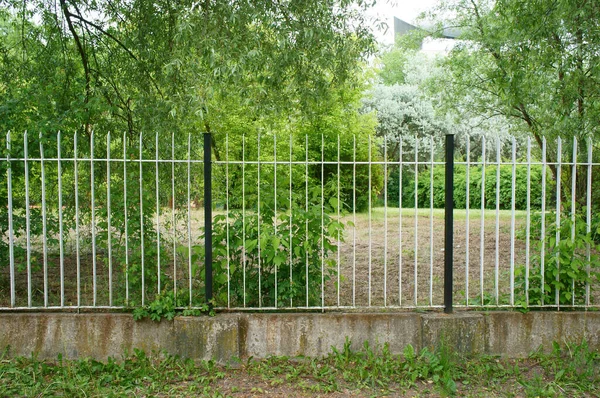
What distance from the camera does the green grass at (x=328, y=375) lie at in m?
4.53

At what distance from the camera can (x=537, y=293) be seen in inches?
212

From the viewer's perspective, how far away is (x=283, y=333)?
518 centimetres

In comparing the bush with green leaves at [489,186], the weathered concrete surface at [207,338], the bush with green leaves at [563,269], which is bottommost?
the weathered concrete surface at [207,338]

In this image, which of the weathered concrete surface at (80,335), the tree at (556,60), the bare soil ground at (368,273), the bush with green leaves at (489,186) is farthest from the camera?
the bush with green leaves at (489,186)

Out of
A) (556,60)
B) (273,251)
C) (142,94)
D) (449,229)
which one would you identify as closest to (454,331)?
(449,229)

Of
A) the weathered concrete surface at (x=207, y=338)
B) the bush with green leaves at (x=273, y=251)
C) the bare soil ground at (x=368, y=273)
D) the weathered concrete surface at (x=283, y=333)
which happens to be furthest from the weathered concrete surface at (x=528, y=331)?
the weathered concrete surface at (x=207, y=338)

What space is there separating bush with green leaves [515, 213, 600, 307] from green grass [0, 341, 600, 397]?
0.53m

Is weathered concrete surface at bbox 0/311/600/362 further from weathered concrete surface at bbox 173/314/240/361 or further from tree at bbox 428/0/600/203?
tree at bbox 428/0/600/203

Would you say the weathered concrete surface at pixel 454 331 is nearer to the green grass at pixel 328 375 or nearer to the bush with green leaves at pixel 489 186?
the green grass at pixel 328 375

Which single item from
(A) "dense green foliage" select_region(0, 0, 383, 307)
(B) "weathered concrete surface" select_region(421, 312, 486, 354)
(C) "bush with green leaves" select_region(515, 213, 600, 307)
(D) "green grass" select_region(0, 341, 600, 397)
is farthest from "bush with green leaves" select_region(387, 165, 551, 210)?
(D) "green grass" select_region(0, 341, 600, 397)

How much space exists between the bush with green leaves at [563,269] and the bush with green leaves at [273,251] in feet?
6.65

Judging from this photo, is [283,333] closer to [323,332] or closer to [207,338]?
[323,332]

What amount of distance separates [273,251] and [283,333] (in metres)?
0.81

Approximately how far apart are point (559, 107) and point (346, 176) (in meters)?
9.68
